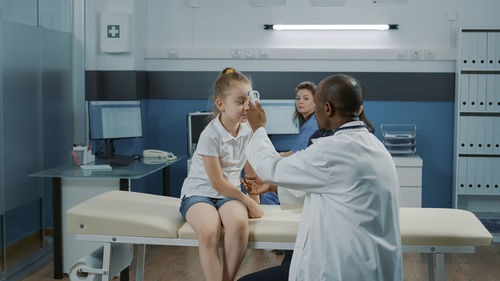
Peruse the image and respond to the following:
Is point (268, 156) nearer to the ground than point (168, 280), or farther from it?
farther from it

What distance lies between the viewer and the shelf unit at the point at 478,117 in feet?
14.5

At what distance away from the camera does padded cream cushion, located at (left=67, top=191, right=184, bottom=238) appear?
2.11m

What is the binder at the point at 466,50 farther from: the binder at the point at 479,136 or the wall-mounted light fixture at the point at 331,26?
the wall-mounted light fixture at the point at 331,26

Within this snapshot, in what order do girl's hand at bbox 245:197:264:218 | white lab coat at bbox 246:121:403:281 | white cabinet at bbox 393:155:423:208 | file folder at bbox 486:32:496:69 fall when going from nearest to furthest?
white lab coat at bbox 246:121:403:281
girl's hand at bbox 245:197:264:218
white cabinet at bbox 393:155:423:208
file folder at bbox 486:32:496:69

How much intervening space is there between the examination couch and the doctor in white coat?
43 centimetres

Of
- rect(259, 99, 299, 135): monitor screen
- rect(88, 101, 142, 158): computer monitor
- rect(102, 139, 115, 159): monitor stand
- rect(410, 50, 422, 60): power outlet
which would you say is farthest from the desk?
rect(410, 50, 422, 60): power outlet

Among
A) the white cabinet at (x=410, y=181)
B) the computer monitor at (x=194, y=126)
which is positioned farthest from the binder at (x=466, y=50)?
the computer monitor at (x=194, y=126)

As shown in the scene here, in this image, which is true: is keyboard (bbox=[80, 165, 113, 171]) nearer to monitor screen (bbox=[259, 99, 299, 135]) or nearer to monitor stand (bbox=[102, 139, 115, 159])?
monitor stand (bbox=[102, 139, 115, 159])

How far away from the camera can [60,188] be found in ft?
11.1

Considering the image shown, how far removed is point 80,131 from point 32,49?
2.97ft

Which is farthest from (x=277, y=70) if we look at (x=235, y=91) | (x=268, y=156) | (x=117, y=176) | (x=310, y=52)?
(x=268, y=156)

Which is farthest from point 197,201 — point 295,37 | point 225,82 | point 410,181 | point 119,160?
point 295,37

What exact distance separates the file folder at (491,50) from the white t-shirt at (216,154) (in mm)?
2779

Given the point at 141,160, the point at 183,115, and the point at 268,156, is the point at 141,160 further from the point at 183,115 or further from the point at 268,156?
the point at 268,156
